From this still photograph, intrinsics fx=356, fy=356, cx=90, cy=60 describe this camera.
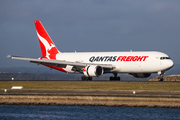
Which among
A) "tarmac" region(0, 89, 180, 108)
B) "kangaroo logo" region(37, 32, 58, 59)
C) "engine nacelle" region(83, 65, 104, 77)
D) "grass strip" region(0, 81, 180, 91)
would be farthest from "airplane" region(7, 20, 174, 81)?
"tarmac" region(0, 89, 180, 108)

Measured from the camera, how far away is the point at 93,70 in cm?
5272

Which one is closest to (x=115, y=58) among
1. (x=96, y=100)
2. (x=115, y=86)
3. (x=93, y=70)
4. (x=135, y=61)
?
(x=135, y=61)

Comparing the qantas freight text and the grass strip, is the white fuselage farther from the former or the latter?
the grass strip

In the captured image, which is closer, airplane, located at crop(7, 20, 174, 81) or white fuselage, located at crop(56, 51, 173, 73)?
white fuselage, located at crop(56, 51, 173, 73)

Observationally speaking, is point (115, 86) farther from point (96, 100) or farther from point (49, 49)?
point (49, 49)

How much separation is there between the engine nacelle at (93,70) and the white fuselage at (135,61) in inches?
98.4

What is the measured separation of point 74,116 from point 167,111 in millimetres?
7077

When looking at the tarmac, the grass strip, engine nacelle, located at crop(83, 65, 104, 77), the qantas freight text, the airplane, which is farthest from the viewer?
engine nacelle, located at crop(83, 65, 104, 77)

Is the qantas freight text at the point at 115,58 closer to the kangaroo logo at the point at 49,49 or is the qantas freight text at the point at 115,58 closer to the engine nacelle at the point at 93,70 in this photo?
the engine nacelle at the point at 93,70

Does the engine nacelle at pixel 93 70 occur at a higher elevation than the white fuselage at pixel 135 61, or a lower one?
lower

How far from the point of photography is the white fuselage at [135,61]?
51.1 metres

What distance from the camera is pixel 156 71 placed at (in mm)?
51594

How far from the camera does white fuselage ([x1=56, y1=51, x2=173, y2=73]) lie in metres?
51.1

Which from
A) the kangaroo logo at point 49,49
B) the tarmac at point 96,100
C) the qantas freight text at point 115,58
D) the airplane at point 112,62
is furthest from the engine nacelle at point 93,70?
the tarmac at point 96,100
